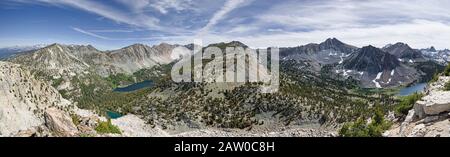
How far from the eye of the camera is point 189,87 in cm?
15450

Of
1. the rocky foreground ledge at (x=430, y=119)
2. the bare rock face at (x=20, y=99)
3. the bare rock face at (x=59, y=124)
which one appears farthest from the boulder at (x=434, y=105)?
the bare rock face at (x=20, y=99)

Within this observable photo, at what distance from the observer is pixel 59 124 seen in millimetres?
36281

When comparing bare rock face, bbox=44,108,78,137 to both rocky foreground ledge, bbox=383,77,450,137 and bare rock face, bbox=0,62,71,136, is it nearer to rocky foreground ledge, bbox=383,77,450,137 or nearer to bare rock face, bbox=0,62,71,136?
rocky foreground ledge, bbox=383,77,450,137

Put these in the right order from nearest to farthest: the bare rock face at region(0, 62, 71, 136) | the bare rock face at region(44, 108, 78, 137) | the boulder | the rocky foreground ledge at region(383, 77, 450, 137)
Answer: the rocky foreground ledge at region(383, 77, 450, 137) → the boulder → the bare rock face at region(44, 108, 78, 137) → the bare rock face at region(0, 62, 71, 136)

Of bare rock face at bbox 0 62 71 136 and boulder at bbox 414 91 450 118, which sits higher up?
boulder at bbox 414 91 450 118

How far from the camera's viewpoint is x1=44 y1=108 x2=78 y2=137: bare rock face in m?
35.2

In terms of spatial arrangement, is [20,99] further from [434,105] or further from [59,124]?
[434,105]

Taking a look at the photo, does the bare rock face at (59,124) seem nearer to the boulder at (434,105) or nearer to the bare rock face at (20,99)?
the boulder at (434,105)

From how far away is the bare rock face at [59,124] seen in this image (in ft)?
116

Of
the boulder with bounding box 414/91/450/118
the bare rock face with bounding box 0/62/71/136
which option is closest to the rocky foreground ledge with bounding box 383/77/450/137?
the boulder with bounding box 414/91/450/118

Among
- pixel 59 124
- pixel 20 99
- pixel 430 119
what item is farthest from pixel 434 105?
pixel 20 99

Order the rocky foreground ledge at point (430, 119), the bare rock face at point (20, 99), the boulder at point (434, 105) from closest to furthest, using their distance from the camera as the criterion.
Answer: the rocky foreground ledge at point (430, 119), the boulder at point (434, 105), the bare rock face at point (20, 99)

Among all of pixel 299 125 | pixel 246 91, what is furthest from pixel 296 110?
pixel 246 91
